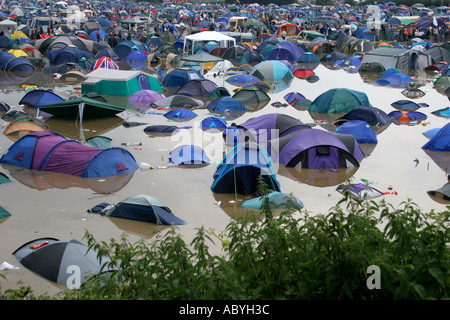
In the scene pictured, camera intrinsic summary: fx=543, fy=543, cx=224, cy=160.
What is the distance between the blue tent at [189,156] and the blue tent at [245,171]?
1991mm

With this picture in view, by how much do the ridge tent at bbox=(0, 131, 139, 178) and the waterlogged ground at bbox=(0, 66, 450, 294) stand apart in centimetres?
30

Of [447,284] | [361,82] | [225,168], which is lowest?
[361,82]

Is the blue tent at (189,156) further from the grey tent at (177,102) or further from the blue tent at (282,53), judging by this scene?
the blue tent at (282,53)

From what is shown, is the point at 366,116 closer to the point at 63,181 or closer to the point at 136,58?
the point at 63,181

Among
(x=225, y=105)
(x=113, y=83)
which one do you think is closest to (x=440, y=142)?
(x=225, y=105)

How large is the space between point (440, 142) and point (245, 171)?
7.49m

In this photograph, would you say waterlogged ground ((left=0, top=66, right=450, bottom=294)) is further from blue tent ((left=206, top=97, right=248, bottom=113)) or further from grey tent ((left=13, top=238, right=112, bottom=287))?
blue tent ((left=206, top=97, right=248, bottom=113))

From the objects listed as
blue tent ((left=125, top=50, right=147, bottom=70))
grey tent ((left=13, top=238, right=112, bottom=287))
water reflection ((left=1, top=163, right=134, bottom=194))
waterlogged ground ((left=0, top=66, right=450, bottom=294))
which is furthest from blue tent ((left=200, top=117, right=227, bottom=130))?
blue tent ((left=125, top=50, right=147, bottom=70))

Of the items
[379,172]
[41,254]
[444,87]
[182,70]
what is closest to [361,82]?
[444,87]

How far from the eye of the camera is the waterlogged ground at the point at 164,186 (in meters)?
11.1
